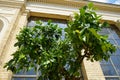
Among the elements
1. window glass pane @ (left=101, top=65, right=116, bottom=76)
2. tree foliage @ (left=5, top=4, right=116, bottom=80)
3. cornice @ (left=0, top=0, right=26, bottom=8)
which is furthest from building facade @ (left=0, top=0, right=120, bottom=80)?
tree foliage @ (left=5, top=4, right=116, bottom=80)

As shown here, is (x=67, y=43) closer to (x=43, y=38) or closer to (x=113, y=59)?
(x=43, y=38)

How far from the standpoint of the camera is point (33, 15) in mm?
8469

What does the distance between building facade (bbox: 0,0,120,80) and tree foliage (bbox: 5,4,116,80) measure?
5.97ft

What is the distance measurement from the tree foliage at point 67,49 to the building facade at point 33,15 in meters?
1.82

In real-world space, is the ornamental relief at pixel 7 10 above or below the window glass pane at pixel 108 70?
above

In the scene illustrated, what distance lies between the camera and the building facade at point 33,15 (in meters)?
5.41

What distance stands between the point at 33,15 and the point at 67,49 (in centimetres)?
557

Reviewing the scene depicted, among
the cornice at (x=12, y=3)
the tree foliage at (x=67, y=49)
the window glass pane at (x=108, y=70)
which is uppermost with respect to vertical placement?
the cornice at (x=12, y=3)

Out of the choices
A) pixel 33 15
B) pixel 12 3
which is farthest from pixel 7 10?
pixel 33 15

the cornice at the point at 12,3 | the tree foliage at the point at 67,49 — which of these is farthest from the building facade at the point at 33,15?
the tree foliage at the point at 67,49

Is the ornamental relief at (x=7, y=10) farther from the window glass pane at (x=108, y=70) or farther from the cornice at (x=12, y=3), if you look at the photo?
Answer: the window glass pane at (x=108, y=70)

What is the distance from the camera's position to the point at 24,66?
317cm

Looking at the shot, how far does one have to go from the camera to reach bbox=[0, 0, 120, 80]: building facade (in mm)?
5410

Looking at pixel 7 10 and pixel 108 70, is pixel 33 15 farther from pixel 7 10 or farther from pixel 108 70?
pixel 108 70
